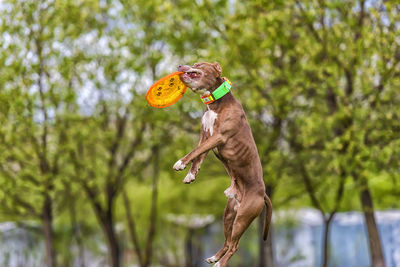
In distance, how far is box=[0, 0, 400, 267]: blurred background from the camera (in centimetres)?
884

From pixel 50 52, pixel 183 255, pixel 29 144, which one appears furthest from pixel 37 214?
pixel 183 255

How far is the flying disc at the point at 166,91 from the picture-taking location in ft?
10.6

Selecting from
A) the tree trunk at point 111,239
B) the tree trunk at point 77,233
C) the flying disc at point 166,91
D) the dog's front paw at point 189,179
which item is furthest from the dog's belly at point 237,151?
the tree trunk at point 77,233

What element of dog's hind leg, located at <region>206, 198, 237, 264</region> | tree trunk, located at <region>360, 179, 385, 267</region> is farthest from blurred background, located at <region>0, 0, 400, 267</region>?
dog's hind leg, located at <region>206, 198, 237, 264</region>

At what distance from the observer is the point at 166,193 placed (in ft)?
47.5

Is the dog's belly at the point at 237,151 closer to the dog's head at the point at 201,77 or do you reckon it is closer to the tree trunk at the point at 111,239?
the dog's head at the point at 201,77

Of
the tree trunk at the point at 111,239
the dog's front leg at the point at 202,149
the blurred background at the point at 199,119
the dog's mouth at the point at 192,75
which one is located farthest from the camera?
the tree trunk at the point at 111,239

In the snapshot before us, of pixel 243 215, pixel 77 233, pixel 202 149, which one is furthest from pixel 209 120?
pixel 77 233

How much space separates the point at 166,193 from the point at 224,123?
11.6 m

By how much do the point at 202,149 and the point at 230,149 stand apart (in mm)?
197

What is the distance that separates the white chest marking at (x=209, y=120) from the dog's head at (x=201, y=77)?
0.15 meters

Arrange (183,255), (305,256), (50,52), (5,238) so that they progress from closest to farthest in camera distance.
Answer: (50,52)
(305,256)
(183,255)
(5,238)

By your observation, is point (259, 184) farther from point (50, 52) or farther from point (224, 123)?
point (50, 52)

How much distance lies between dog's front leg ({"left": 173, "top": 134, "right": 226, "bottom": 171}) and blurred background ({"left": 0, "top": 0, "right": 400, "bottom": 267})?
17.8 ft
